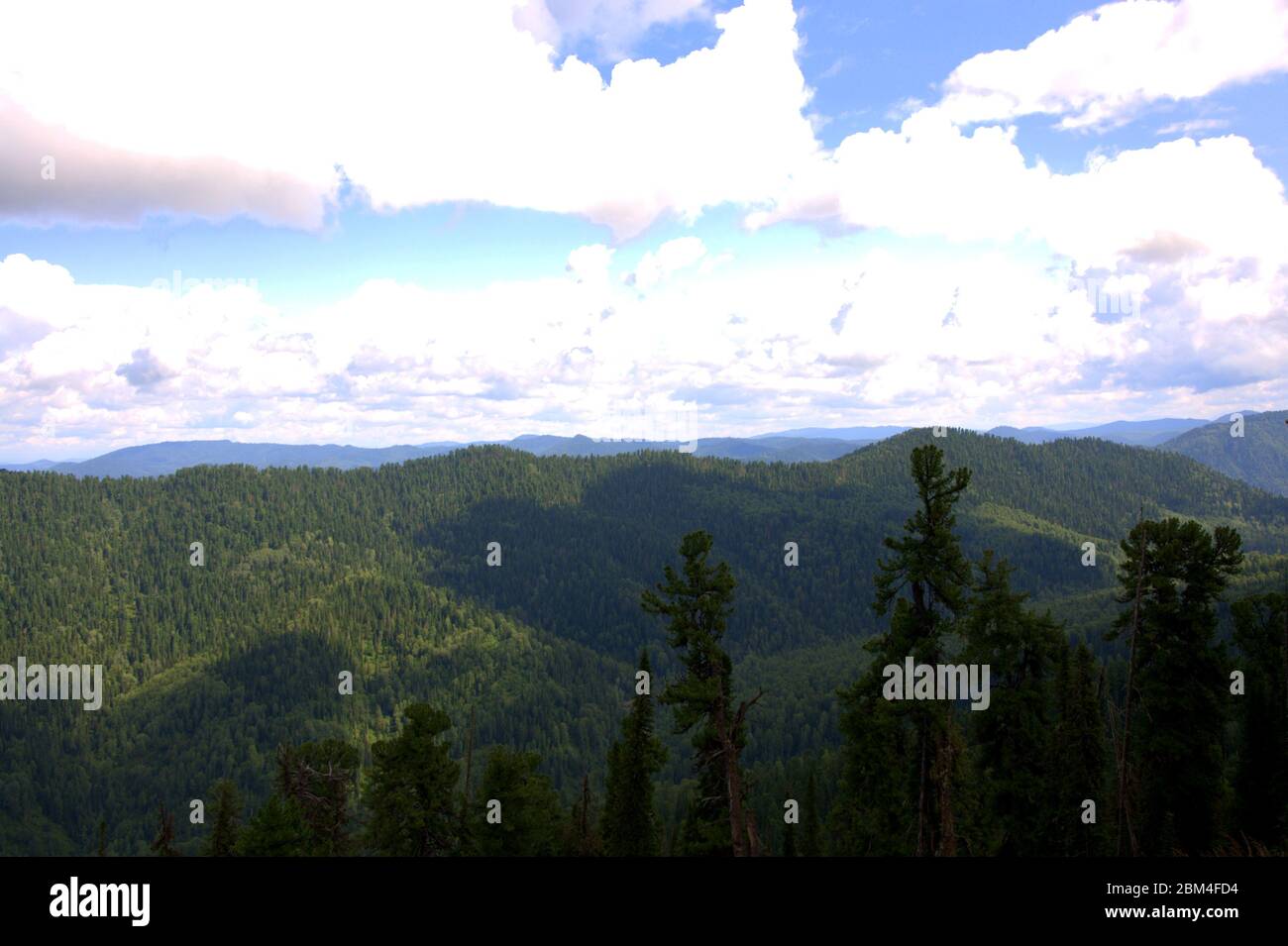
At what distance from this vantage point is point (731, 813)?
77.8 feet

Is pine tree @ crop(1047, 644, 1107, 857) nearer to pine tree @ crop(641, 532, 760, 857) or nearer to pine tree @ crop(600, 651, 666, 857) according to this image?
pine tree @ crop(641, 532, 760, 857)

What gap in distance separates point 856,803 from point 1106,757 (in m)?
11.7

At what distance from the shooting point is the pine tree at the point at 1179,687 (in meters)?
30.5

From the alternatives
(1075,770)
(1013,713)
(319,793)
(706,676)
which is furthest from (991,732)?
(319,793)

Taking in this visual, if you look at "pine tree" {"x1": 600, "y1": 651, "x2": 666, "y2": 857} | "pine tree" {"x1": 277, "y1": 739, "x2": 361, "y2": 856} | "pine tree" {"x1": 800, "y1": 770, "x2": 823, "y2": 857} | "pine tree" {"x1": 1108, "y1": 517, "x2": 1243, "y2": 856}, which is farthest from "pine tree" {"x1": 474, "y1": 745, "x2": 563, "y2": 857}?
"pine tree" {"x1": 1108, "y1": 517, "x2": 1243, "y2": 856}

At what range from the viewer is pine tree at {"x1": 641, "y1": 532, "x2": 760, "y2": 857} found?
23.4 meters

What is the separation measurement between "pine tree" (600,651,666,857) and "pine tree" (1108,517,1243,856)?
22114 mm

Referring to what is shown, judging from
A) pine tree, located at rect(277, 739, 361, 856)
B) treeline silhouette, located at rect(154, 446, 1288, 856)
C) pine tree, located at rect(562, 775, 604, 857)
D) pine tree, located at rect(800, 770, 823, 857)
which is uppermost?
treeline silhouette, located at rect(154, 446, 1288, 856)

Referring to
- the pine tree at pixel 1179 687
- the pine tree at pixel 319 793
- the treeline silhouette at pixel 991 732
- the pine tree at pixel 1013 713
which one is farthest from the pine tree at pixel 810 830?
the pine tree at pixel 319 793

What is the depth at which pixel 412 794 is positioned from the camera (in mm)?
36062

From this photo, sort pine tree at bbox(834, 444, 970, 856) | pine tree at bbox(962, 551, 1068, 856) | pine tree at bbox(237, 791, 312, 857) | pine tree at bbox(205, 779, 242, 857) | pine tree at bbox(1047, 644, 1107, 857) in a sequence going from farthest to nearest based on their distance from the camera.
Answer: pine tree at bbox(205, 779, 242, 857)
pine tree at bbox(237, 791, 312, 857)
pine tree at bbox(1047, 644, 1107, 857)
pine tree at bbox(962, 551, 1068, 856)
pine tree at bbox(834, 444, 970, 856)
